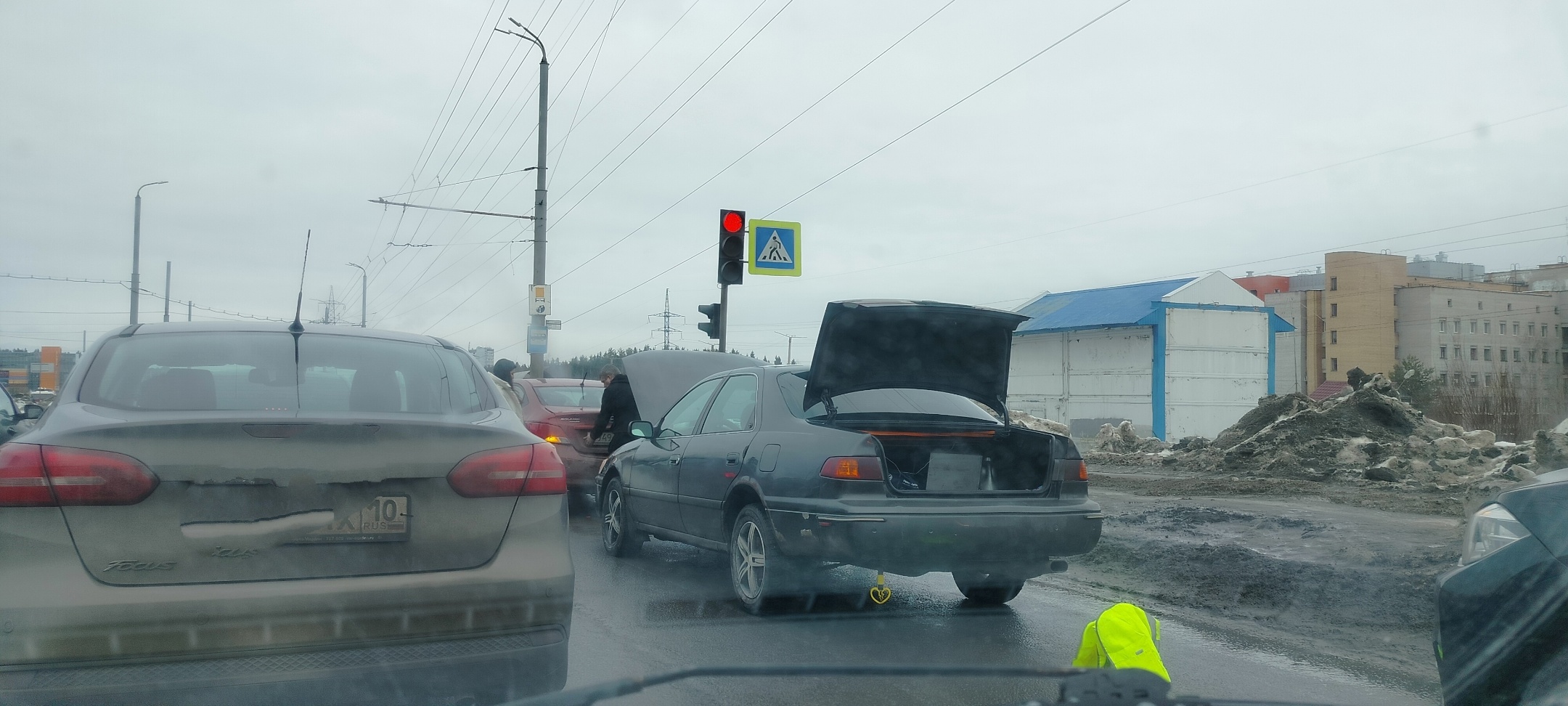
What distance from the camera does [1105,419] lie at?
80.2 ft

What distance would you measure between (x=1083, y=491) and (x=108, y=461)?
486cm

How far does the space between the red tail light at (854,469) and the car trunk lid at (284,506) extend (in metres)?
2.43

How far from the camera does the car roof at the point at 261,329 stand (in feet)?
13.5

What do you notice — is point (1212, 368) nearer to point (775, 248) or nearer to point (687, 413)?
point (775, 248)

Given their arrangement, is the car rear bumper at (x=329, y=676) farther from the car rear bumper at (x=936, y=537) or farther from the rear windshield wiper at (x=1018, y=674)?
the car rear bumper at (x=936, y=537)

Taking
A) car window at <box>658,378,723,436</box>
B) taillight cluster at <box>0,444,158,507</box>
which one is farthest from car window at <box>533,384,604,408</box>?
taillight cluster at <box>0,444,158,507</box>

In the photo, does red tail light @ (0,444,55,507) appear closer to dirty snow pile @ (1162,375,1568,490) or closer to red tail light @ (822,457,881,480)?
red tail light @ (822,457,881,480)

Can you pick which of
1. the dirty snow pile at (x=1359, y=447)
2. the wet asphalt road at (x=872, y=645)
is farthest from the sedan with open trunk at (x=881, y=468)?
the dirty snow pile at (x=1359, y=447)

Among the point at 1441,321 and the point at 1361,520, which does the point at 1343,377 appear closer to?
the point at 1441,321

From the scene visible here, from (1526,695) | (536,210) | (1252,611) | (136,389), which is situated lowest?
(1252,611)

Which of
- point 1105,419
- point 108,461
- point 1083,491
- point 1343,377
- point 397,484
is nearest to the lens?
point 108,461

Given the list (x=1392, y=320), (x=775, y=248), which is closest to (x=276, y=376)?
(x=775, y=248)

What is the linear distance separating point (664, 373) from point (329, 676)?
7.52 metres

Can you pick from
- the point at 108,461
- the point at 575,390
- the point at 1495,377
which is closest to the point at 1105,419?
the point at 1495,377
